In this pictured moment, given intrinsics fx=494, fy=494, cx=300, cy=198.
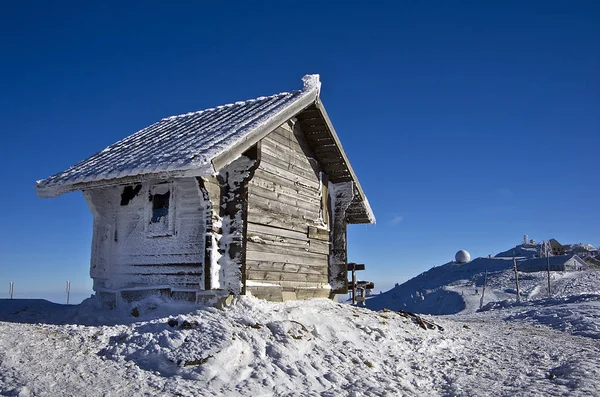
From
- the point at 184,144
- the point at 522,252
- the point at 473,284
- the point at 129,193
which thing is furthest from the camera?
the point at 522,252

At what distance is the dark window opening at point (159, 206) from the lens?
36.6 ft

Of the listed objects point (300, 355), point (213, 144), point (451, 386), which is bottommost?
point (451, 386)

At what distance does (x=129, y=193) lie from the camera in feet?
38.8

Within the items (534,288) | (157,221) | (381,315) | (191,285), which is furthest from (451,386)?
(534,288)

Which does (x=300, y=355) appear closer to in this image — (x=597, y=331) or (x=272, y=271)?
(x=272, y=271)

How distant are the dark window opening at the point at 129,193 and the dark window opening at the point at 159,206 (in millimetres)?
579

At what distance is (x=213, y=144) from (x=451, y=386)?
6.35 metres

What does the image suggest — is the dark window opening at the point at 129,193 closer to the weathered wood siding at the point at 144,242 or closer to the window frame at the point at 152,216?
the weathered wood siding at the point at 144,242

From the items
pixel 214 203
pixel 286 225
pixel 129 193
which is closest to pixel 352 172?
pixel 286 225

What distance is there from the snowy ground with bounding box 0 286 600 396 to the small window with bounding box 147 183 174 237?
1.61m

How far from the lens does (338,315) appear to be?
12.0 metres

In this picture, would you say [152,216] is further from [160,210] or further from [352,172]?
[352,172]

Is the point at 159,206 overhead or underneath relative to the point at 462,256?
underneath

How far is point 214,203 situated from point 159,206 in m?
1.56
